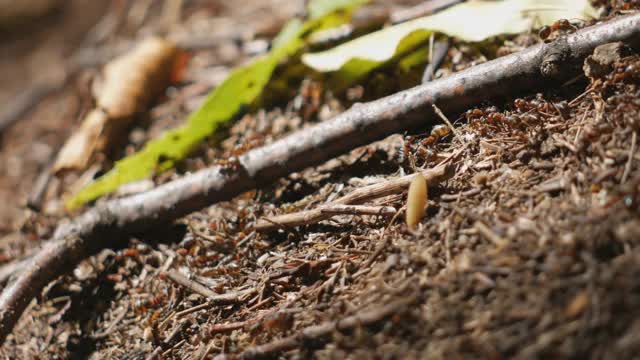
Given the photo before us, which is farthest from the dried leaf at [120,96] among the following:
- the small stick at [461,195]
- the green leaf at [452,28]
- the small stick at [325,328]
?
the small stick at [461,195]

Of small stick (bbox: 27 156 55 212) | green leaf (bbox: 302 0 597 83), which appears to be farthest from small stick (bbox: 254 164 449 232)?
small stick (bbox: 27 156 55 212)

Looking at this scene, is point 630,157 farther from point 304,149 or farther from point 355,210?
point 304,149

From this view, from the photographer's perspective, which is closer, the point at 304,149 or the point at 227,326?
the point at 227,326

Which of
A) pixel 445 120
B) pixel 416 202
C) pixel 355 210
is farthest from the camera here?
pixel 445 120

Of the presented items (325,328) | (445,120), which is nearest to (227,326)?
(325,328)

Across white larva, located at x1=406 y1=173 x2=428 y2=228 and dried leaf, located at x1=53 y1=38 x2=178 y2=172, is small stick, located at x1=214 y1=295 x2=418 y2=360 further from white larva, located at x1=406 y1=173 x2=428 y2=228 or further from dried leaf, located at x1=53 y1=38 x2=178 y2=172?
dried leaf, located at x1=53 y1=38 x2=178 y2=172

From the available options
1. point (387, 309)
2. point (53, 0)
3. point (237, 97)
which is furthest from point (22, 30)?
point (387, 309)

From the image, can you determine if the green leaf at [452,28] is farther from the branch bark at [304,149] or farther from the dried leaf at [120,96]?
the dried leaf at [120,96]
